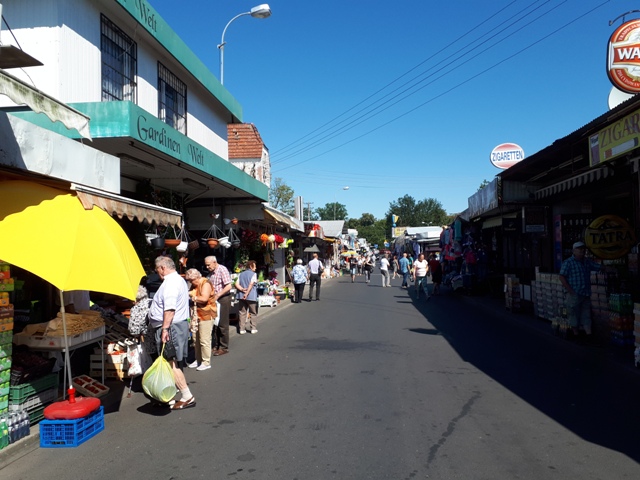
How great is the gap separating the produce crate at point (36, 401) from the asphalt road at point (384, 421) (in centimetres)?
64

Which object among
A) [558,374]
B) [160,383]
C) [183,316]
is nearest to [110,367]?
[183,316]

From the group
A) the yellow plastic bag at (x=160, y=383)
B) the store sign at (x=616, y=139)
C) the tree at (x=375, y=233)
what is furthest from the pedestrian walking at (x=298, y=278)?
the tree at (x=375, y=233)

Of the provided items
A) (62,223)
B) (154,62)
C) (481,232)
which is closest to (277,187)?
(481,232)

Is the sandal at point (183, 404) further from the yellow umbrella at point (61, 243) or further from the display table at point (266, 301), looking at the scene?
the display table at point (266, 301)

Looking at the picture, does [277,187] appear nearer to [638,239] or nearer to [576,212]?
[576,212]

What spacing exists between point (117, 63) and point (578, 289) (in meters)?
9.92

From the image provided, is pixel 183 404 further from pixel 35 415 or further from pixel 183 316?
pixel 35 415

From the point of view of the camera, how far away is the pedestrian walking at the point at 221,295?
30.2ft

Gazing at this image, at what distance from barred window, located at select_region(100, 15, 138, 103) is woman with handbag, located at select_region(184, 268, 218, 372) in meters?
4.44

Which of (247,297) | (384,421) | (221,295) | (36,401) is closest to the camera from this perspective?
(384,421)

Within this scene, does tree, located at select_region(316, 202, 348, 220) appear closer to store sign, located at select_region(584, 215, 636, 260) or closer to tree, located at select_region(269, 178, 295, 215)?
tree, located at select_region(269, 178, 295, 215)

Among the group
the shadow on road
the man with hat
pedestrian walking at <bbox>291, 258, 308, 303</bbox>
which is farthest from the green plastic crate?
pedestrian walking at <bbox>291, 258, 308, 303</bbox>

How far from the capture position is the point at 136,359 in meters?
7.17

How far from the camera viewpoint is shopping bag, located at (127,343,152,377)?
7.11 m
